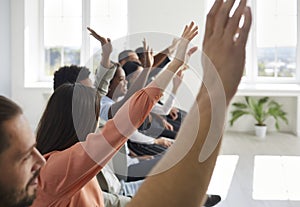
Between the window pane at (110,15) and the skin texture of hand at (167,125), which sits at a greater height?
the window pane at (110,15)

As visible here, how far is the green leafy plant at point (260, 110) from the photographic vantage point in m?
6.90

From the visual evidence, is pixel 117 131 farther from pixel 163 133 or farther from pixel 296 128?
pixel 296 128

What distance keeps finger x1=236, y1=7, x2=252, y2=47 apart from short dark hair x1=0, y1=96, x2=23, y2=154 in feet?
1.19

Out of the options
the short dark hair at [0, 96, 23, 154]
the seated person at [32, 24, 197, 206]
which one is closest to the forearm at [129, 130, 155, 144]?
the seated person at [32, 24, 197, 206]

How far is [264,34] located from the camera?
7.34 m

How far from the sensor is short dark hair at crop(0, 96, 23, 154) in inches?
24.9

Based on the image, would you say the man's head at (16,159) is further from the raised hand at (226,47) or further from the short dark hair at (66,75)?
the short dark hair at (66,75)

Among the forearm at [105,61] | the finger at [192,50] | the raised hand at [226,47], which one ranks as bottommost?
the forearm at [105,61]

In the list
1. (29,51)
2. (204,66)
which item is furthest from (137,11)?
(204,66)

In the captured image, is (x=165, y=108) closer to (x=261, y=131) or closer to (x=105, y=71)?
(x=105, y=71)

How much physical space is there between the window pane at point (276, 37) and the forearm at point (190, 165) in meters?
7.15

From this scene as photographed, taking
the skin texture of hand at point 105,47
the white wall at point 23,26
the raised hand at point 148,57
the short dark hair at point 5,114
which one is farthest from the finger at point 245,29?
the white wall at point 23,26

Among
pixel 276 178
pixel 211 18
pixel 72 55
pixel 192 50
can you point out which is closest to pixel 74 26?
pixel 72 55

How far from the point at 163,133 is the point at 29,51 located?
12.5 feet
